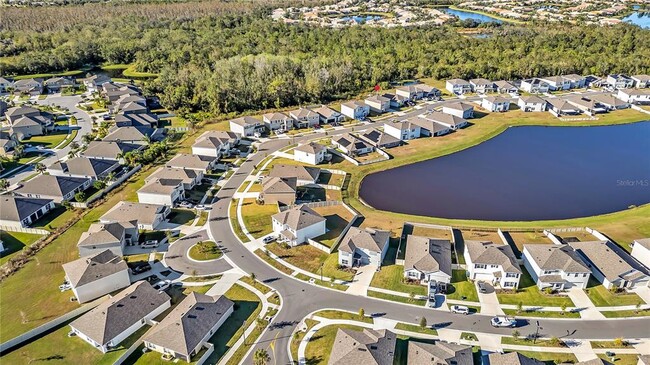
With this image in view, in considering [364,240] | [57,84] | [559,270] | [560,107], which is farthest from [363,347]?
[57,84]

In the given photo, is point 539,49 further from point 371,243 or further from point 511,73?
point 371,243

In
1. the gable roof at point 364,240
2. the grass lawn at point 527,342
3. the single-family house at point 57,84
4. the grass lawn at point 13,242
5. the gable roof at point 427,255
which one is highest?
the single-family house at point 57,84

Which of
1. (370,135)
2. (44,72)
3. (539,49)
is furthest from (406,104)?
(44,72)

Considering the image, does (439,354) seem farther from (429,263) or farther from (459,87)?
(459,87)

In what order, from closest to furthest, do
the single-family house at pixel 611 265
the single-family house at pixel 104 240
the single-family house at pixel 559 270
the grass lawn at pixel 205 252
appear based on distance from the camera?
the single-family house at pixel 611 265 → the single-family house at pixel 559 270 → the single-family house at pixel 104 240 → the grass lawn at pixel 205 252

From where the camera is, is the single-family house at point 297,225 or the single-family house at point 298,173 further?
the single-family house at point 298,173

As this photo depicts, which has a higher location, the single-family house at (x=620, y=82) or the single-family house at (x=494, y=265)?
the single-family house at (x=620, y=82)

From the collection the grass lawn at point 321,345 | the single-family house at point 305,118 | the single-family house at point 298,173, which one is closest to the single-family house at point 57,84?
the single-family house at point 305,118

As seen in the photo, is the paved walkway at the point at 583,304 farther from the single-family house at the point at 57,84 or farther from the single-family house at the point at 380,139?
the single-family house at the point at 57,84
